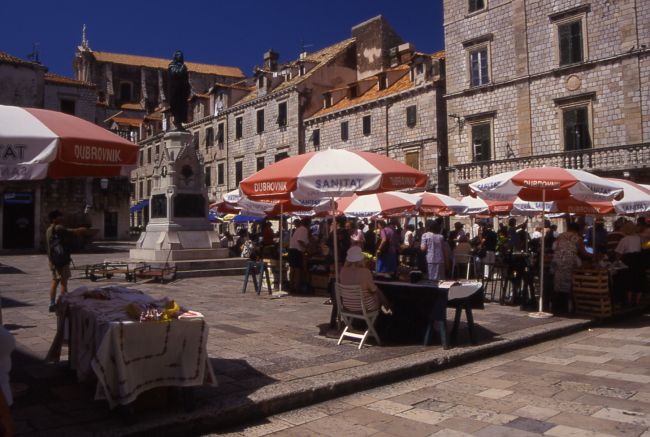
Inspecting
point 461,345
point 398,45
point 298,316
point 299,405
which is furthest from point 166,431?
point 398,45

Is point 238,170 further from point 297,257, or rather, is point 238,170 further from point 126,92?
point 297,257

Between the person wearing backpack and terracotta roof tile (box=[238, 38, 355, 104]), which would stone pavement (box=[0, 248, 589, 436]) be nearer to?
the person wearing backpack

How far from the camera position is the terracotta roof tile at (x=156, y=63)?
6100cm

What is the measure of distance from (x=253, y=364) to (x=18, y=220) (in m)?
31.8

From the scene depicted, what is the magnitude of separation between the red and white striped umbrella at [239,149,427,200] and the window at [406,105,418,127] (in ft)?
76.8

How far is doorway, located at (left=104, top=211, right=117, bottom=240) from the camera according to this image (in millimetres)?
40219

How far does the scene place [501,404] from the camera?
503cm

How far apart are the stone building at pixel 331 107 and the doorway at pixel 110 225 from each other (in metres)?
8.07

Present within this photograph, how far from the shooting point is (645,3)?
22.2 metres

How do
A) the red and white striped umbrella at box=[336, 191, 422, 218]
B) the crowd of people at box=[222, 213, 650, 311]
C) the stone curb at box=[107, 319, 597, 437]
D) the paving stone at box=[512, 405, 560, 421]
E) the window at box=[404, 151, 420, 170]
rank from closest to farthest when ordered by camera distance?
1. the stone curb at box=[107, 319, 597, 437]
2. the paving stone at box=[512, 405, 560, 421]
3. the crowd of people at box=[222, 213, 650, 311]
4. the red and white striped umbrella at box=[336, 191, 422, 218]
5. the window at box=[404, 151, 420, 170]

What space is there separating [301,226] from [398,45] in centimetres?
2874

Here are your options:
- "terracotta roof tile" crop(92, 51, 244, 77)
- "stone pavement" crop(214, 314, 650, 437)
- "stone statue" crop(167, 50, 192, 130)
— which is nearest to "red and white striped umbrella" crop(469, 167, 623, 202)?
"stone pavement" crop(214, 314, 650, 437)

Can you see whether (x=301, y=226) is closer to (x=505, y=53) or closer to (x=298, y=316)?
(x=298, y=316)

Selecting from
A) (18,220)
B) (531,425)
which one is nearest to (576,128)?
(531,425)
